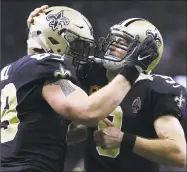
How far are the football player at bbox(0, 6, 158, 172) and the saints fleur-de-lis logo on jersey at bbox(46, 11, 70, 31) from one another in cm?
29

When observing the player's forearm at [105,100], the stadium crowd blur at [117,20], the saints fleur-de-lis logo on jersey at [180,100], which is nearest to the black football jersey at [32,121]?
the player's forearm at [105,100]

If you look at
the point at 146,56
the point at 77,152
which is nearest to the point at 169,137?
the point at 146,56

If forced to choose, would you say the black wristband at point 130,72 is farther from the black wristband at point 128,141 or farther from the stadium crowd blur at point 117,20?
the stadium crowd blur at point 117,20

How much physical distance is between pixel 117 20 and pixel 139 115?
3.28 meters

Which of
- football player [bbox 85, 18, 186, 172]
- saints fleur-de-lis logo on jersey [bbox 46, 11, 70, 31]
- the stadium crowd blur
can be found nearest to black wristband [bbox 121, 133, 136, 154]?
football player [bbox 85, 18, 186, 172]

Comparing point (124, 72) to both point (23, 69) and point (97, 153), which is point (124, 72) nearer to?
point (23, 69)

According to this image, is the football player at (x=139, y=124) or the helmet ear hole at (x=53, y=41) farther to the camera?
the helmet ear hole at (x=53, y=41)

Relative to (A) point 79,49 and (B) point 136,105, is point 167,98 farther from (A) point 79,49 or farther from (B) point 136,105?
(A) point 79,49

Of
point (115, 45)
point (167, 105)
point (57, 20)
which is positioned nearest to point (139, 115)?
point (167, 105)

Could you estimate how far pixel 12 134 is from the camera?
208 cm

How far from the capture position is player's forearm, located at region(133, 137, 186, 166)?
7.20 feet

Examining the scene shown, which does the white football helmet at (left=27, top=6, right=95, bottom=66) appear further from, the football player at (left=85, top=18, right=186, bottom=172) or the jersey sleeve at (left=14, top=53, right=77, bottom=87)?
the jersey sleeve at (left=14, top=53, right=77, bottom=87)

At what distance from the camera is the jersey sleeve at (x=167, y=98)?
227 centimetres

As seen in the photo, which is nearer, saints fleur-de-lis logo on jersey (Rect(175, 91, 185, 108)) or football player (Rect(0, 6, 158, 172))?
football player (Rect(0, 6, 158, 172))
